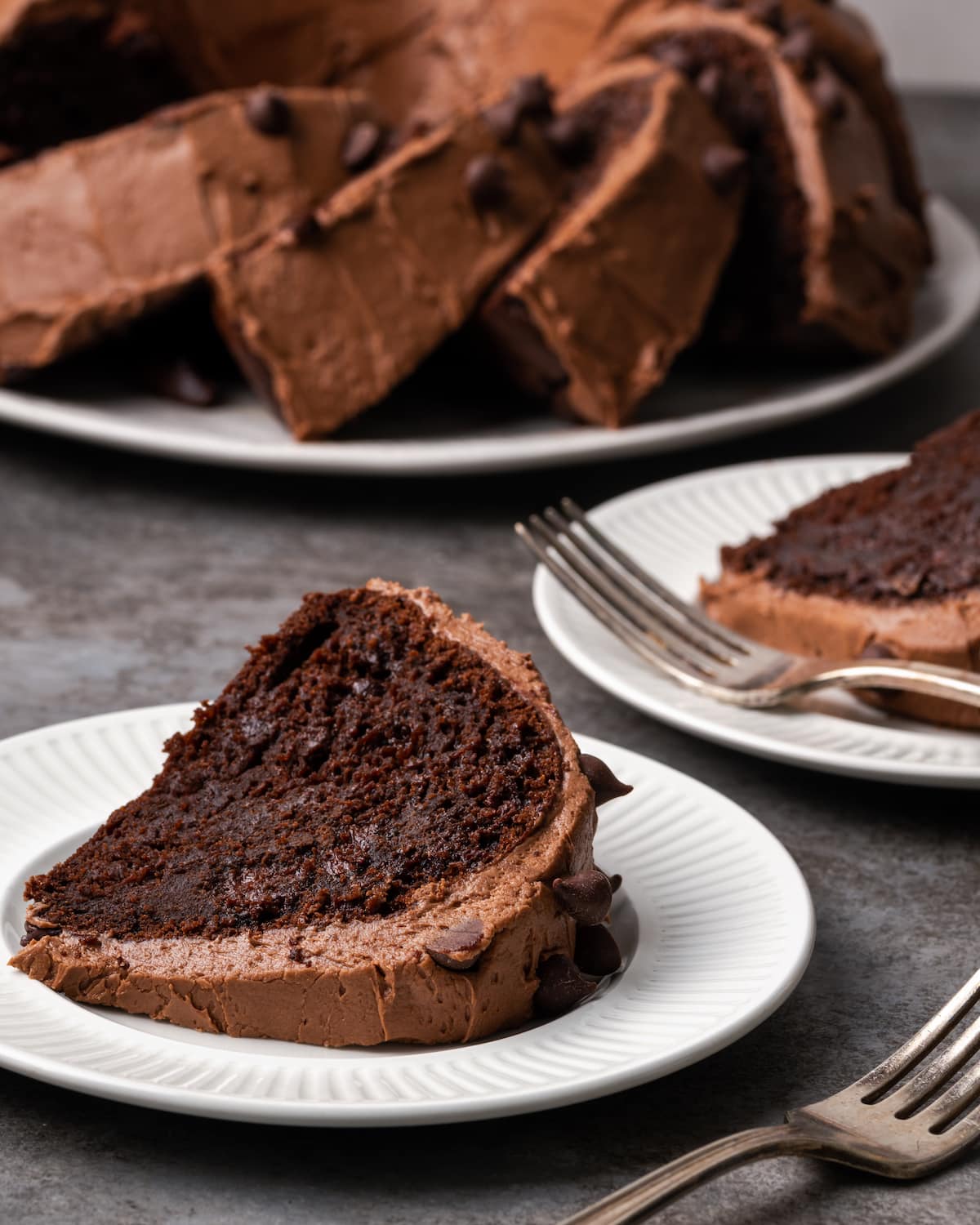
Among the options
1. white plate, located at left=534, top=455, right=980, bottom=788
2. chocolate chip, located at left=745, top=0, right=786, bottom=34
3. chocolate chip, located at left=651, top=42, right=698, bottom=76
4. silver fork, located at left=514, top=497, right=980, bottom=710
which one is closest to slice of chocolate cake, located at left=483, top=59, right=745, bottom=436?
chocolate chip, located at left=651, top=42, right=698, bottom=76

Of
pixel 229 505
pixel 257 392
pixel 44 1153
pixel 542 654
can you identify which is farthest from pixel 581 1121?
pixel 257 392

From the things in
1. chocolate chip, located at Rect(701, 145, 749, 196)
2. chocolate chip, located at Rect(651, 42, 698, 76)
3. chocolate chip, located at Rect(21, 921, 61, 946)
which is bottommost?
chocolate chip, located at Rect(701, 145, 749, 196)

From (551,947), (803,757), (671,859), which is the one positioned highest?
(551,947)

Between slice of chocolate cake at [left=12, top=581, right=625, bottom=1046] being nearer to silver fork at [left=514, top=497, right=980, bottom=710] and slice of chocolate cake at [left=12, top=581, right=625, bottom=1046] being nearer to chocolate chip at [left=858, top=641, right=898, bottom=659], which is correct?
silver fork at [left=514, top=497, right=980, bottom=710]

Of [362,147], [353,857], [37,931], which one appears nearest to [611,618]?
[353,857]

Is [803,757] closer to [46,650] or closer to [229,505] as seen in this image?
[46,650]

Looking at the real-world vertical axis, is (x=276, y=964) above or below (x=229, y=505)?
above

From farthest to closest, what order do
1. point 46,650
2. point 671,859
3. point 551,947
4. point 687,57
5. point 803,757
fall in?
point 687,57 < point 46,650 < point 803,757 < point 671,859 < point 551,947

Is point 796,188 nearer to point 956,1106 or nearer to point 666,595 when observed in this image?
point 666,595
